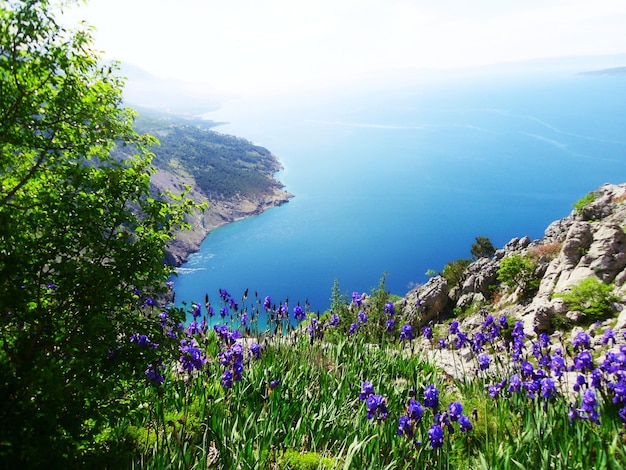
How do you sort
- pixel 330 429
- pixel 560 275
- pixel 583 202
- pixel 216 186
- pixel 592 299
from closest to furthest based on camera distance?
pixel 330 429
pixel 592 299
pixel 560 275
pixel 583 202
pixel 216 186

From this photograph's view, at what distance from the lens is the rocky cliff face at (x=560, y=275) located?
15.5 metres

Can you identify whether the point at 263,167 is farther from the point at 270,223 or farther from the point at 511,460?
the point at 511,460

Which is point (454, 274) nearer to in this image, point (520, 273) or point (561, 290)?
point (520, 273)

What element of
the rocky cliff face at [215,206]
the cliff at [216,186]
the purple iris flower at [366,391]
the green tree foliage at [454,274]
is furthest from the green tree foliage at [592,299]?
the rocky cliff face at [215,206]

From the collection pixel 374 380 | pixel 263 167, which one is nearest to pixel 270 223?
pixel 263 167

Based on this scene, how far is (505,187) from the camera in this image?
476ft

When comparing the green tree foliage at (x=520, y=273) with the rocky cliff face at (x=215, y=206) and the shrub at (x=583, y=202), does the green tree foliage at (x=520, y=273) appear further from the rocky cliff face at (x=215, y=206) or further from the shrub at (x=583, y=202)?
the rocky cliff face at (x=215, y=206)

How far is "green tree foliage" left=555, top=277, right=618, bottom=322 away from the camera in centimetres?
1385

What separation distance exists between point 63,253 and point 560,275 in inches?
852

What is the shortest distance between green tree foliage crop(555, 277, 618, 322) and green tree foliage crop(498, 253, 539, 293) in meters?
7.75

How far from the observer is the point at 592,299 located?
14.4 meters

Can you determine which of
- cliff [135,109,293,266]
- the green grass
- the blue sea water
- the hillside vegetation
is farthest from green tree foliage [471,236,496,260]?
cliff [135,109,293,266]

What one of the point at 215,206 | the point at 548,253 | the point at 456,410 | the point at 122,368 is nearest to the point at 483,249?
the point at 548,253

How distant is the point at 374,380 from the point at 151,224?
4.77 meters
